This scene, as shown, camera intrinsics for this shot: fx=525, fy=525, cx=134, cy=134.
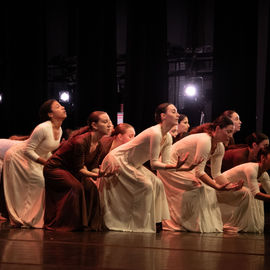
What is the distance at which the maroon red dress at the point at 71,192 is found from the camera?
14.0 ft

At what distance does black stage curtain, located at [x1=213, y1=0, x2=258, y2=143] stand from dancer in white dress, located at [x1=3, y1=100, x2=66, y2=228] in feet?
9.26

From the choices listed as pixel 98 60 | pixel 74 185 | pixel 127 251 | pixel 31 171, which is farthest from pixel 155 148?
pixel 98 60

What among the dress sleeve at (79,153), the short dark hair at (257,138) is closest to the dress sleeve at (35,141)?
the dress sleeve at (79,153)

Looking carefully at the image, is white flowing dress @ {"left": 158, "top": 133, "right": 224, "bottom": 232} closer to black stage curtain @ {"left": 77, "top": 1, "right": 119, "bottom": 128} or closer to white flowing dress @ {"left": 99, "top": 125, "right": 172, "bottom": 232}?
white flowing dress @ {"left": 99, "top": 125, "right": 172, "bottom": 232}

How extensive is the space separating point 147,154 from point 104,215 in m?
0.63

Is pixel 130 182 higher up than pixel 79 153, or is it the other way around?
pixel 79 153

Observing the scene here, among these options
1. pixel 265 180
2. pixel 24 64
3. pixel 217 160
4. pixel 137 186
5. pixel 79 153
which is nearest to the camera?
pixel 79 153

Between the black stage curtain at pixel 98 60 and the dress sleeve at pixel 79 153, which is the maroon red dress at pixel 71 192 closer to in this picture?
the dress sleeve at pixel 79 153

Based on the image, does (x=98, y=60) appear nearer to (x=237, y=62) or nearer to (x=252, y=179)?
(x=237, y=62)

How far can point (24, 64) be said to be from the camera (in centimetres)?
855

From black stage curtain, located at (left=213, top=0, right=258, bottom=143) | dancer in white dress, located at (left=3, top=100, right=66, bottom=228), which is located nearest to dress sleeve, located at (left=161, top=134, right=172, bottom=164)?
dancer in white dress, located at (left=3, top=100, right=66, bottom=228)

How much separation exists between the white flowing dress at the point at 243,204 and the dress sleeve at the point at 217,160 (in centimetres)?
16

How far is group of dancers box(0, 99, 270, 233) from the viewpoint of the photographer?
4.31 m

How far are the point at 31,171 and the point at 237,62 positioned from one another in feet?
11.0
